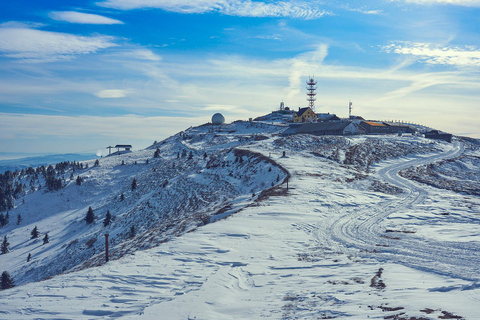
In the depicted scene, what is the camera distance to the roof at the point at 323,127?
78062 millimetres

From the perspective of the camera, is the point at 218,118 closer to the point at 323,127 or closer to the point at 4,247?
the point at 323,127

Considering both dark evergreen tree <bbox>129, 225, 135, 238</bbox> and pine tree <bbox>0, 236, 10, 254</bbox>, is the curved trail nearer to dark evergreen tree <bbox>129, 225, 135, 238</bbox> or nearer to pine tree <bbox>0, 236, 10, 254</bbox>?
dark evergreen tree <bbox>129, 225, 135, 238</bbox>

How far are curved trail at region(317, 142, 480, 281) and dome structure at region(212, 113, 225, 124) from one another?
103931 millimetres

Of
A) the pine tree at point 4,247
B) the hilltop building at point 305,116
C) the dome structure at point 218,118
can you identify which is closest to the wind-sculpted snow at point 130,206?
the pine tree at point 4,247

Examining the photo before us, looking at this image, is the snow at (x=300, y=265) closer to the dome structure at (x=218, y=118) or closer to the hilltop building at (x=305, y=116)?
the hilltop building at (x=305, y=116)

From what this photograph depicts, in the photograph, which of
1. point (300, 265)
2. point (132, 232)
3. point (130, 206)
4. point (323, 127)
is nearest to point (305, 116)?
point (323, 127)

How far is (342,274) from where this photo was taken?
13586 mm

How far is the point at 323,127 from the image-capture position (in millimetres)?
81188

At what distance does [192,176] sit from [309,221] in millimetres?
30918

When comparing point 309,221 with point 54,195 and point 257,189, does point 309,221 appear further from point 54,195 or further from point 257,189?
point 54,195

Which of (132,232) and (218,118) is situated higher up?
(218,118)

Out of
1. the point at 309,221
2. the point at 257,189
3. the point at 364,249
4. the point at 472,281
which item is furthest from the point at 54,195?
the point at 472,281

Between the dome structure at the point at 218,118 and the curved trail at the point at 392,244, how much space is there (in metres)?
104

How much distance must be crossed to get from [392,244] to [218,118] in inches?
4536
